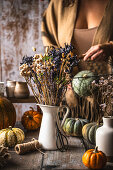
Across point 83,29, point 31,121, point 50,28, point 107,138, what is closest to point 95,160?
point 107,138

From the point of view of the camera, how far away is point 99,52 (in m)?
1.75

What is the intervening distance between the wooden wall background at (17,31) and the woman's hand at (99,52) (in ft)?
3.59

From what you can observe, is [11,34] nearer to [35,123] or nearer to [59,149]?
Result: [35,123]

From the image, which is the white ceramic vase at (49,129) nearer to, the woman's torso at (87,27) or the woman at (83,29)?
the woman at (83,29)

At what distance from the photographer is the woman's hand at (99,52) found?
1.73 metres

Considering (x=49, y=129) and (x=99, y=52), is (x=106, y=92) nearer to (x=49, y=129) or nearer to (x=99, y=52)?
(x=49, y=129)

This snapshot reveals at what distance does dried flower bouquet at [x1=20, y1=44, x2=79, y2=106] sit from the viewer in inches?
45.4

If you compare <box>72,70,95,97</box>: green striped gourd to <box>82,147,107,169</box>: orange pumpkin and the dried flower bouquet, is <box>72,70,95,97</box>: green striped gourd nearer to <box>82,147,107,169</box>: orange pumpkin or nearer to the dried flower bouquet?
the dried flower bouquet

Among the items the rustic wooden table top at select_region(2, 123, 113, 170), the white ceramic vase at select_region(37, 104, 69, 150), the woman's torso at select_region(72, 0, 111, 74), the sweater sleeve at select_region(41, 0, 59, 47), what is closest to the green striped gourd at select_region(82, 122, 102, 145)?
the rustic wooden table top at select_region(2, 123, 113, 170)

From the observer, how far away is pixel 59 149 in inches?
49.4

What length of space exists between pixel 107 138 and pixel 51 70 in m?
0.42

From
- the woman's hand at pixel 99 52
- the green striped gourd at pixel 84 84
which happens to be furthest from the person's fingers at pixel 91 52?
the green striped gourd at pixel 84 84

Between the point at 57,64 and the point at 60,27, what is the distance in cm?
110

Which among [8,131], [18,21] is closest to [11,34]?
[18,21]
